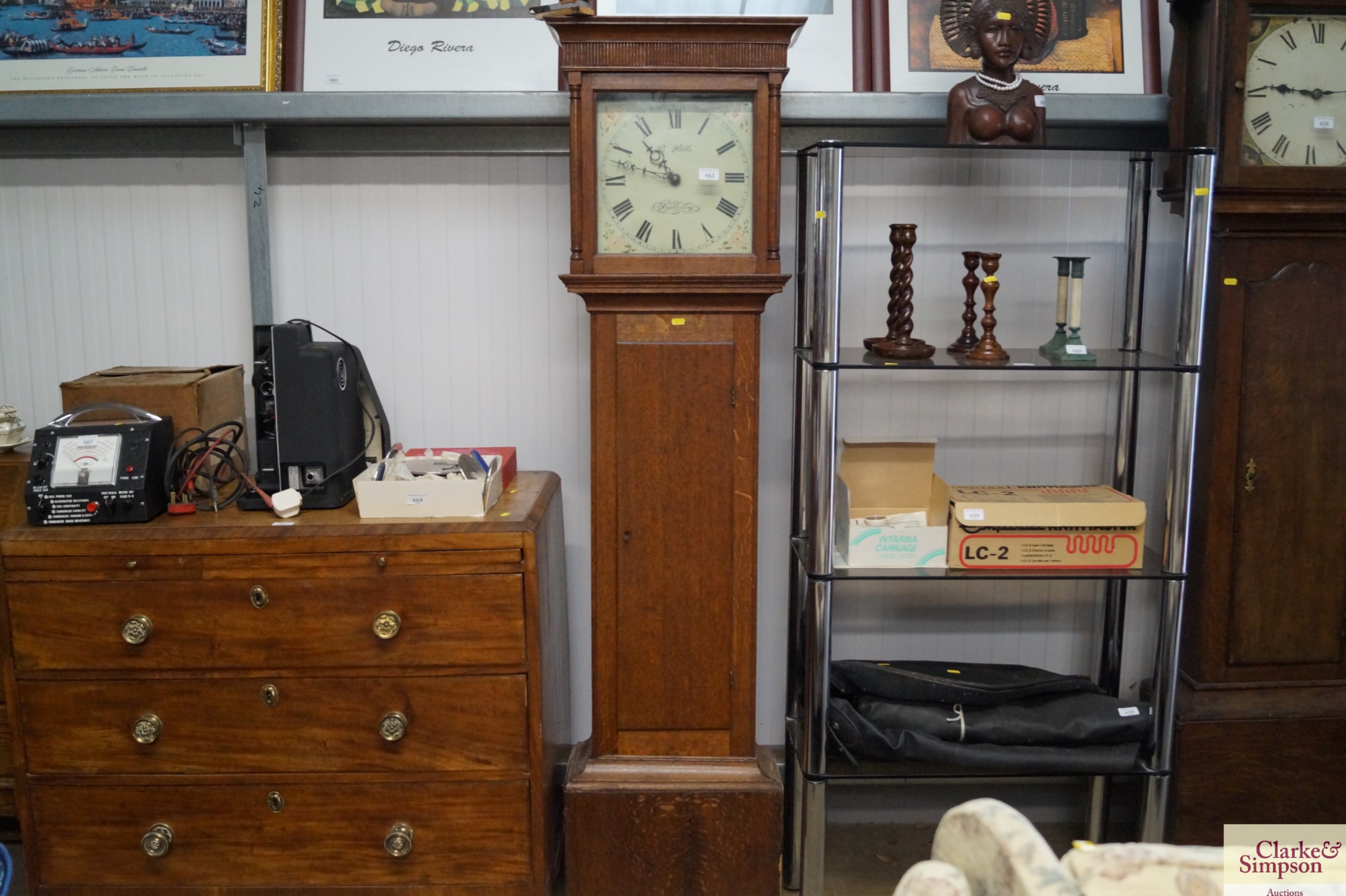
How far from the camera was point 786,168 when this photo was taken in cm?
256

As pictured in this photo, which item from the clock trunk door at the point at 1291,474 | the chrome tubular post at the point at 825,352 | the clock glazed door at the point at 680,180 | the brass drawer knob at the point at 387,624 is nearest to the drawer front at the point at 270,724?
the brass drawer knob at the point at 387,624

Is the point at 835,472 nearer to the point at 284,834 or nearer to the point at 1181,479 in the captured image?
the point at 1181,479

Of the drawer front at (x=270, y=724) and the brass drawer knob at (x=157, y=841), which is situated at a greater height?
the drawer front at (x=270, y=724)

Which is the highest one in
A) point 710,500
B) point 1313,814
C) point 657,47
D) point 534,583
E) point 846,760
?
point 657,47

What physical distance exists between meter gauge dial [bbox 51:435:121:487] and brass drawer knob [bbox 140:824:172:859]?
0.72 meters

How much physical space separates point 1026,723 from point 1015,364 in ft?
2.62

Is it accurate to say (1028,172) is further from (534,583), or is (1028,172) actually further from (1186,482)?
(534,583)

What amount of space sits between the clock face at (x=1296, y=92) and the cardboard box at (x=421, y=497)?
177 cm

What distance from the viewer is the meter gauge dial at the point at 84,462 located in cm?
220

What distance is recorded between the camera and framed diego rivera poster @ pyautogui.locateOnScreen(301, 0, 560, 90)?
8.11 ft

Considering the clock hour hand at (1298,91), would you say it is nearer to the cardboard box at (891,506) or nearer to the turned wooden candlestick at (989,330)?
the turned wooden candlestick at (989,330)

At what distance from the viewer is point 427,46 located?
2480 mm

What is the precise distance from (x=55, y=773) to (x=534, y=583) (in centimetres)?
107

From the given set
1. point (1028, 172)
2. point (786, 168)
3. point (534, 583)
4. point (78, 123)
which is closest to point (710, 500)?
point (534, 583)
